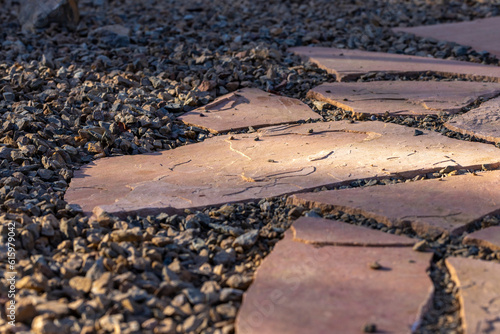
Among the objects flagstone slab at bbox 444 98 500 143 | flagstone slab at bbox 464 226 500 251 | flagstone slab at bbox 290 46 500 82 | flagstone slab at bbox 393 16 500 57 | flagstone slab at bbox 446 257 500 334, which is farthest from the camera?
flagstone slab at bbox 393 16 500 57

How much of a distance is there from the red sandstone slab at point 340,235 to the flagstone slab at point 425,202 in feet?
0.28

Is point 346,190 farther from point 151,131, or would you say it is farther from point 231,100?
point 231,100

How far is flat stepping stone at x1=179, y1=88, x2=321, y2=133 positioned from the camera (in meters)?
2.71

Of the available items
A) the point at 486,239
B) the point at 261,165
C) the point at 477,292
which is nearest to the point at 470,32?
the point at 261,165

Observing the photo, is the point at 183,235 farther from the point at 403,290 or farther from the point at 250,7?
the point at 250,7

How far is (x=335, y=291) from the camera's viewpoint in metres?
1.39

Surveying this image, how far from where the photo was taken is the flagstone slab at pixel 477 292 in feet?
4.17

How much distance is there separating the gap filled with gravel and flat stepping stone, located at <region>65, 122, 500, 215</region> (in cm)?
8

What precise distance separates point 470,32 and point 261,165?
2658 millimetres

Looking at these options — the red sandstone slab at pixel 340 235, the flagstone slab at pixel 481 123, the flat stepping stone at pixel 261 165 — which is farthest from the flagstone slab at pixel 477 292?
the flagstone slab at pixel 481 123

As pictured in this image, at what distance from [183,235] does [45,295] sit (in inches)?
17.1

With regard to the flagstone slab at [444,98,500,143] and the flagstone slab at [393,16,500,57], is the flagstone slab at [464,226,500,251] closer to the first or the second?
the flagstone slab at [444,98,500,143]

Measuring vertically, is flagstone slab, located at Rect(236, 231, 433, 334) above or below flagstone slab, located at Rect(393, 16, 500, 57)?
below

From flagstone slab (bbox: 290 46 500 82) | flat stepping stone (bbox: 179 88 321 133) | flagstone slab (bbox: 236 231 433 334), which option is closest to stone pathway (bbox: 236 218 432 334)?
flagstone slab (bbox: 236 231 433 334)
